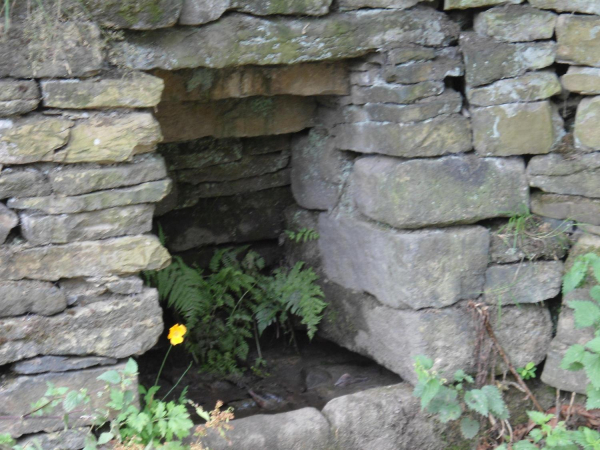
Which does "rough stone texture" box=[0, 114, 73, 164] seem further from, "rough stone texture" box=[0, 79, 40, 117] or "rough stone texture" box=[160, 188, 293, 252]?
"rough stone texture" box=[160, 188, 293, 252]

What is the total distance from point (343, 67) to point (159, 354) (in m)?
1.89

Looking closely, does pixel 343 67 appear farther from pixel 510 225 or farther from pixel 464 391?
pixel 464 391

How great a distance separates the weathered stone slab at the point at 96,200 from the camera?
8.00 feet

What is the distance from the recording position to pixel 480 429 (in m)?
3.08

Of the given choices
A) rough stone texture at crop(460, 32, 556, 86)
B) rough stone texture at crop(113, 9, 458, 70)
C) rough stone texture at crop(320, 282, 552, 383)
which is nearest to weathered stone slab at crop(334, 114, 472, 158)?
rough stone texture at crop(460, 32, 556, 86)

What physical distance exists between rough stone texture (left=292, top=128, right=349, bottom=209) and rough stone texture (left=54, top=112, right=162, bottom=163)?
115cm

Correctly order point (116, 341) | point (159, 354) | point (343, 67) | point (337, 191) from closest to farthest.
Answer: point (116, 341) < point (343, 67) < point (337, 191) < point (159, 354)

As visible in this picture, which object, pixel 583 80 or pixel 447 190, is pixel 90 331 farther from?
pixel 583 80

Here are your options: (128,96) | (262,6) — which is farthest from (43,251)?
(262,6)

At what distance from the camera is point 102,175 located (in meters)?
2.49

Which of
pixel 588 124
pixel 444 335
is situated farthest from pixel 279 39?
pixel 444 335

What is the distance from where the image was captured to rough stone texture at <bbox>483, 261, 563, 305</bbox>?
3.04 m

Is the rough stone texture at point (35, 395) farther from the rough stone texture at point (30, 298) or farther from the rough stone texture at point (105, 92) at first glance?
the rough stone texture at point (105, 92)

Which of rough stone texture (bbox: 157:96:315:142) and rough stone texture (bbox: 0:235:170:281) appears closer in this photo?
rough stone texture (bbox: 0:235:170:281)
